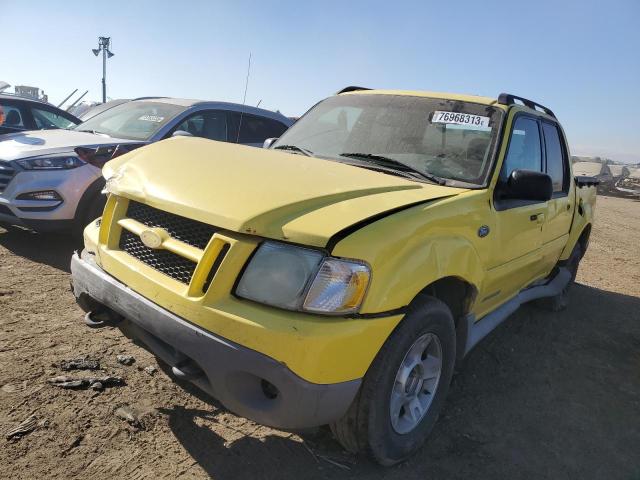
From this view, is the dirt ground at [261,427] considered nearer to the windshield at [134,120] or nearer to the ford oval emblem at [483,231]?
the ford oval emblem at [483,231]

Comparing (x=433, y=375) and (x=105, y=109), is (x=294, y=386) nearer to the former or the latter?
(x=433, y=375)

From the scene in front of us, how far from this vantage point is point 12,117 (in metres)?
7.38

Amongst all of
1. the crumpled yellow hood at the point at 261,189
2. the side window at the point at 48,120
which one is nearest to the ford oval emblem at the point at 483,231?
the crumpled yellow hood at the point at 261,189

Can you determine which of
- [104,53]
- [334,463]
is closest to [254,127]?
[334,463]

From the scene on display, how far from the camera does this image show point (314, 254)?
1959 millimetres

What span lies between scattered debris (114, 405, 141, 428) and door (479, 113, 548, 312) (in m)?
2.00

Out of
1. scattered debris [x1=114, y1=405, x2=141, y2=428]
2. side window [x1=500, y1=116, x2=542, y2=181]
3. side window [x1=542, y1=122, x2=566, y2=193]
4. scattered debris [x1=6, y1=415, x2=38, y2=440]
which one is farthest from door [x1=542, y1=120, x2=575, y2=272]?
scattered debris [x1=6, y1=415, x2=38, y2=440]

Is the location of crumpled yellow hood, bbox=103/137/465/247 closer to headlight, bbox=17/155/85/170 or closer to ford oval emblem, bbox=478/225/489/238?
ford oval emblem, bbox=478/225/489/238

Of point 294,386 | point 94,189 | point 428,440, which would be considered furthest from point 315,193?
point 94,189

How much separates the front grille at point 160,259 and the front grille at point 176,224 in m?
0.08

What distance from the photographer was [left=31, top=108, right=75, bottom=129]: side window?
7.62m

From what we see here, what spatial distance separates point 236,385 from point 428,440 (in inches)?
50.3

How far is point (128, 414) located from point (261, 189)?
1401 millimetres

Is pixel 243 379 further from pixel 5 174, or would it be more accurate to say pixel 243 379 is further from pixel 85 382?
pixel 5 174
